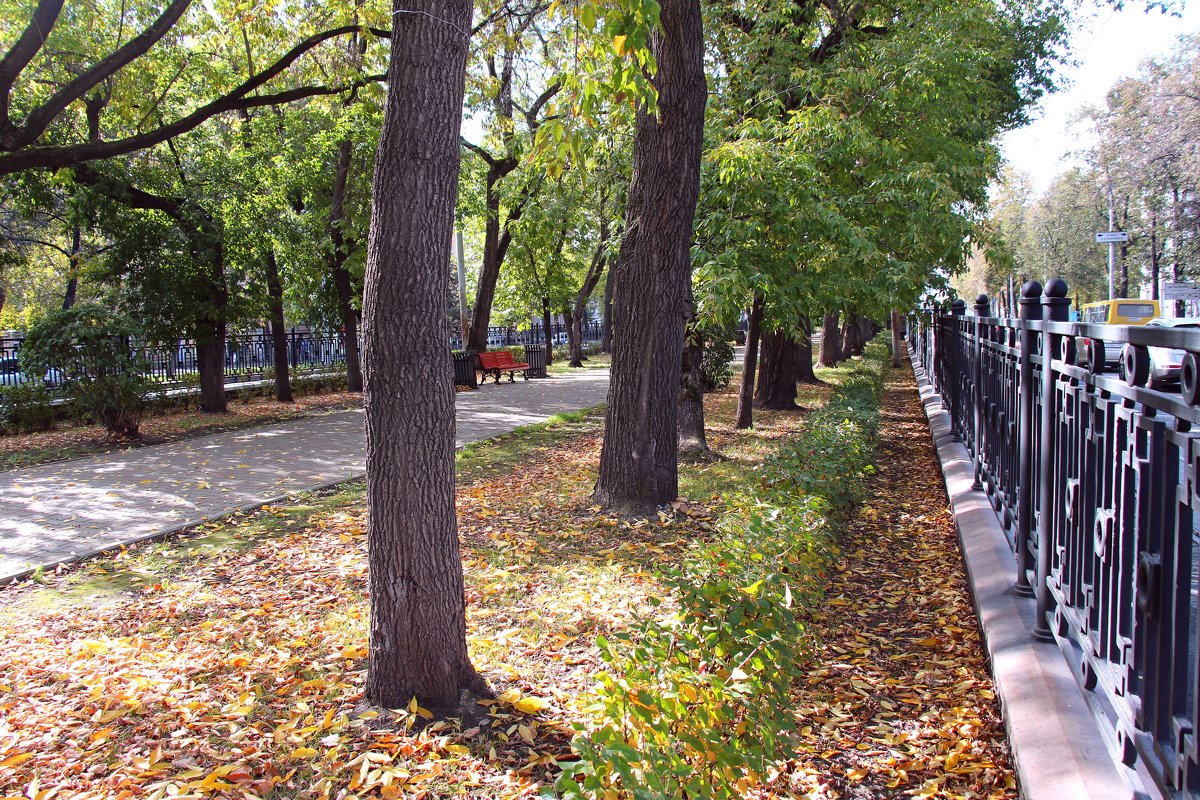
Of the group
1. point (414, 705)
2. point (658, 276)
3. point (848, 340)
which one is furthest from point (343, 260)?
point (848, 340)

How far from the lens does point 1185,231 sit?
Result: 32125mm

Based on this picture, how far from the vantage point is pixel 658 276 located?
686cm

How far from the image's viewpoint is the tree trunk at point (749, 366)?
11.6 metres

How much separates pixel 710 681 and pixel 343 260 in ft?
60.2

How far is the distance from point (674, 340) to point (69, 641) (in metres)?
4.70

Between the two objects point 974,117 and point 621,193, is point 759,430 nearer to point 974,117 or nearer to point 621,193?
point 621,193

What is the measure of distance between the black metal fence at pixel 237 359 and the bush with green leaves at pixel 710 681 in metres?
11.8

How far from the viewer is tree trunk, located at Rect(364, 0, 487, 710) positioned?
3.37m

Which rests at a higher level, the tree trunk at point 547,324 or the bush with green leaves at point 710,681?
the tree trunk at point 547,324

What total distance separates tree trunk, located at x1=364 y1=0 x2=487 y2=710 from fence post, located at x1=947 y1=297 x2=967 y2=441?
6.63m

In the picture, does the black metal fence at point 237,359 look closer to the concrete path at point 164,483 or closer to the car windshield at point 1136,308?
the concrete path at point 164,483

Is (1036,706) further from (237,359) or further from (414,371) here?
(237,359)

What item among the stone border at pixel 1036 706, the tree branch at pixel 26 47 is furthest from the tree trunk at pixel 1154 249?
the tree branch at pixel 26 47

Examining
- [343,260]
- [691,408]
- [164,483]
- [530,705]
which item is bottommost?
[530,705]
